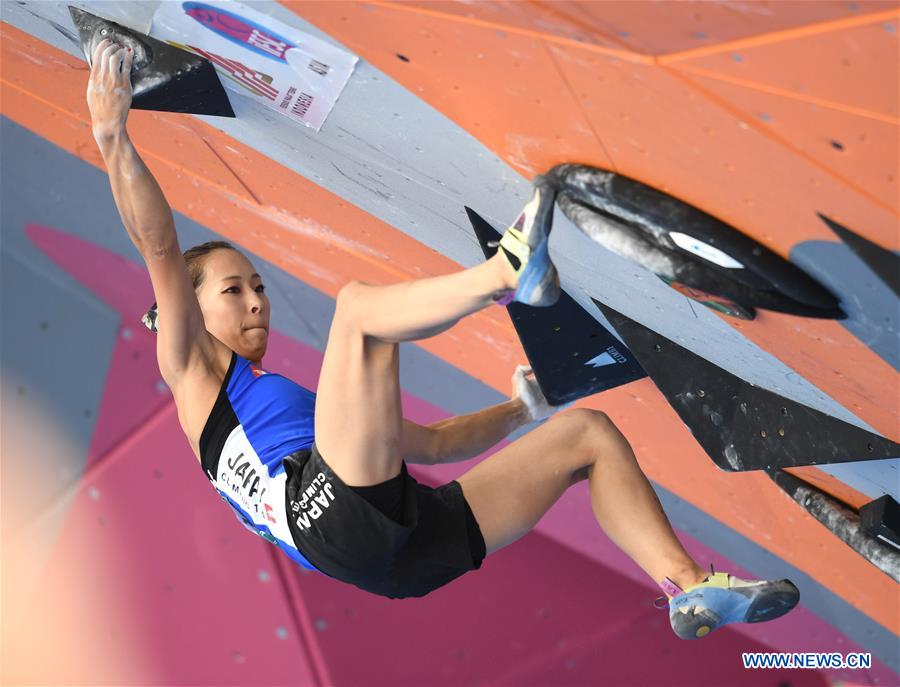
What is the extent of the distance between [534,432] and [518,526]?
11 centimetres

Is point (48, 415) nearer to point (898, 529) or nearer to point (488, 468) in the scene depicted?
point (488, 468)

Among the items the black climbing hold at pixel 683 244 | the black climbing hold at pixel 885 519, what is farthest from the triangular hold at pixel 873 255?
the black climbing hold at pixel 885 519

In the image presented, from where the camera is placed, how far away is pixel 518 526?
1.37m

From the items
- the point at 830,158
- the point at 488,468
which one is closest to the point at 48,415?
the point at 488,468

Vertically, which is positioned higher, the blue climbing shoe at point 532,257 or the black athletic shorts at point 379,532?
the blue climbing shoe at point 532,257

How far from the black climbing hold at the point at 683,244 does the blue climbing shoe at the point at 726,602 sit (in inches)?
11.8

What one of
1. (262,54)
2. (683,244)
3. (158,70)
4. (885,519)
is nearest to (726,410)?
(885,519)

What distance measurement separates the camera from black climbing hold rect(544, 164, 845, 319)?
3.27 ft

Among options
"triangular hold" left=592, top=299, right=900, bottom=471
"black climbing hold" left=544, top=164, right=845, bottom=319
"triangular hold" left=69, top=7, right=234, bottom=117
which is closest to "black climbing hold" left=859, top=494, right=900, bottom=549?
"triangular hold" left=592, top=299, right=900, bottom=471

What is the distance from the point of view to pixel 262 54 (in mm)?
1287

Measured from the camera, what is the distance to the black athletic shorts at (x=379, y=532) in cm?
122

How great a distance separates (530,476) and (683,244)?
17.0 inches

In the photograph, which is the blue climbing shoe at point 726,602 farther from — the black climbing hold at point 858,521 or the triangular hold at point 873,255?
the triangular hold at point 873,255

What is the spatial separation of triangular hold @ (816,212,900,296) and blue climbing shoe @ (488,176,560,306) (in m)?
0.23
